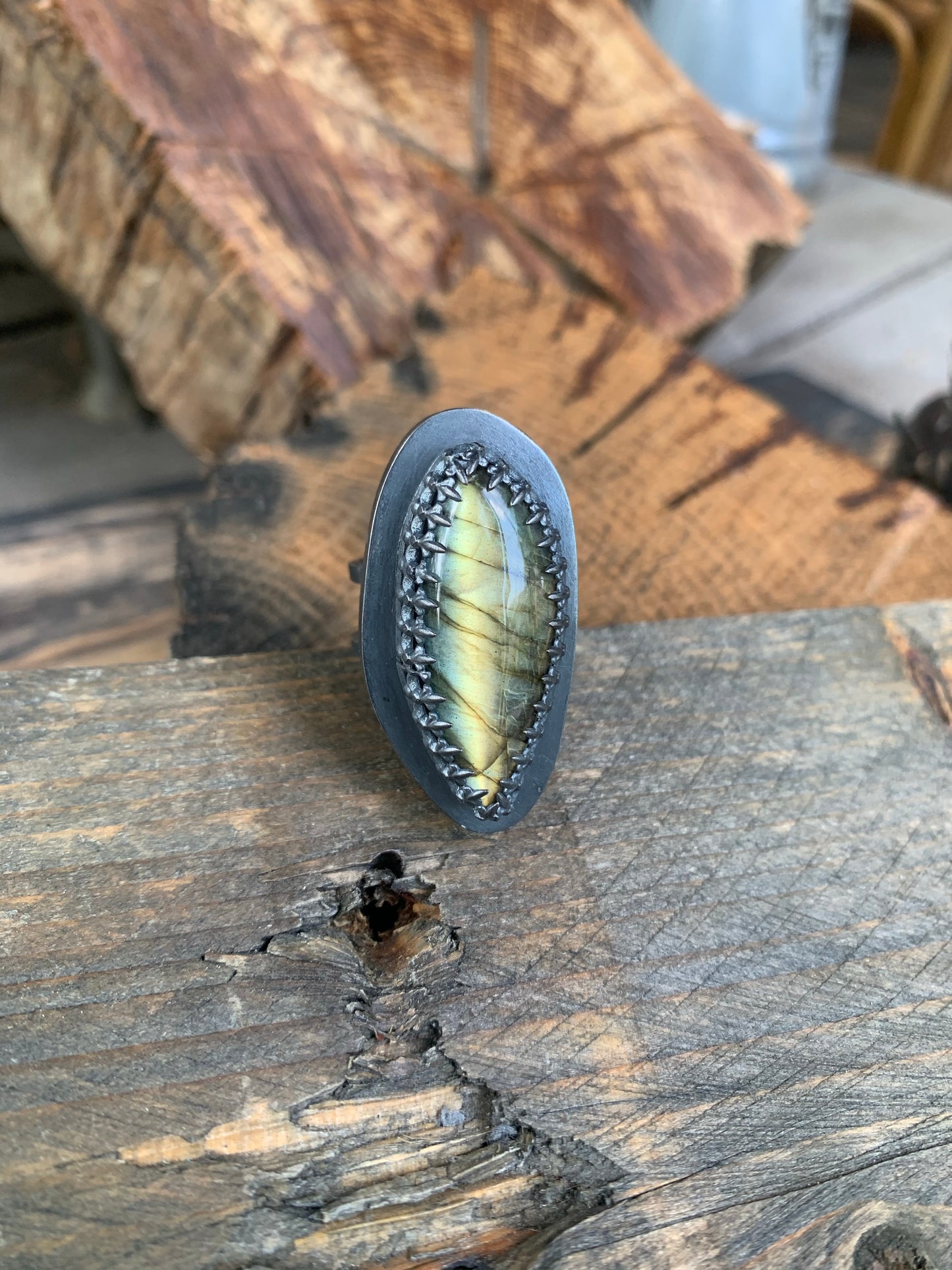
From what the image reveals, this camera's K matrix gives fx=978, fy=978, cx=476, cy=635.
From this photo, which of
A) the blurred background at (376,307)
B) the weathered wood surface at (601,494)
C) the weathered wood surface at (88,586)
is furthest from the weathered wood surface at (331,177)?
the weathered wood surface at (88,586)

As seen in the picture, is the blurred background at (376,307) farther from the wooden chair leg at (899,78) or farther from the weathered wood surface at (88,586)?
the wooden chair leg at (899,78)

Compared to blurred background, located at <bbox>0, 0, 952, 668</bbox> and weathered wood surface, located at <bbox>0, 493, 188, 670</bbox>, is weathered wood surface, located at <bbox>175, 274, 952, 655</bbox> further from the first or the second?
weathered wood surface, located at <bbox>0, 493, 188, 670</bbox>

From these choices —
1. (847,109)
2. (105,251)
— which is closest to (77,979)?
(105,251)

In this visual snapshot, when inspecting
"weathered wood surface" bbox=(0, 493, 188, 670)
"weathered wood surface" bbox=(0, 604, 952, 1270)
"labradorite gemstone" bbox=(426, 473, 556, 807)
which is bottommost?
"weathered wood surface" bbox=(0, 493, 188, 670)

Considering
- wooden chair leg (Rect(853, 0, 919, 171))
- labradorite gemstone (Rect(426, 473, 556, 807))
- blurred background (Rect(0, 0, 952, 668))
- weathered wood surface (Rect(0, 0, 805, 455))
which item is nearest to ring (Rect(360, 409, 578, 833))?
labradorite gemstone (Rect(426, 473, 556, 807))

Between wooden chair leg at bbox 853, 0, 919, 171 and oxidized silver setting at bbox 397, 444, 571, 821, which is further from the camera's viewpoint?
wooden chair leg at bbox 853, 0, 919, 171

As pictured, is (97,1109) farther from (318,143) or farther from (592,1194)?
(318,143)
